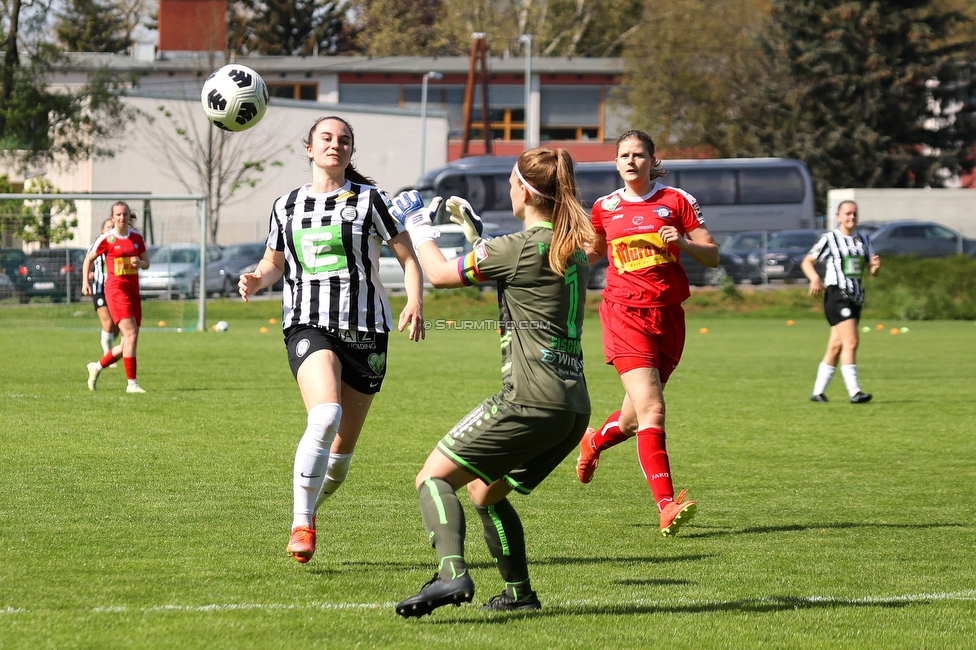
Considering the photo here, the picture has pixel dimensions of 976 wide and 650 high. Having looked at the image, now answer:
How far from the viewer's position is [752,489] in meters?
8.12

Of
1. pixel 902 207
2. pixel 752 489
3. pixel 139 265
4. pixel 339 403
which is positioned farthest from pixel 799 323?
pixel 339 403

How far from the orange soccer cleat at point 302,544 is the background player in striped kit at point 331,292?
8 cm

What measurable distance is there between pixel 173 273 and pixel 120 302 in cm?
1268

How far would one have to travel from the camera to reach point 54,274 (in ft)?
78.2

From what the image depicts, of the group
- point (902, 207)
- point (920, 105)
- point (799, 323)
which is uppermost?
point (920, 105)

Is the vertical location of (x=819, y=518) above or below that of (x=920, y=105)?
below

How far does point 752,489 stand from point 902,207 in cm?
3877

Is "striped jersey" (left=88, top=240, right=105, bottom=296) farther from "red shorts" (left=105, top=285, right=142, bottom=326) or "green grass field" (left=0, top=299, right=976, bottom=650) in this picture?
"green grass field" (left=0, top=299, right=976, bottom=650)

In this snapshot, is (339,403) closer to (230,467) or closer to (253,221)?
(230,467)

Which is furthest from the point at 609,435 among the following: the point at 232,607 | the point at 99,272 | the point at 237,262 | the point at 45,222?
the point at 237,262

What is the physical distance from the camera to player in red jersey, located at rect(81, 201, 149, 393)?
12.8m

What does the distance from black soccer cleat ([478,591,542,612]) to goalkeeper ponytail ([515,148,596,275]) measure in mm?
1288

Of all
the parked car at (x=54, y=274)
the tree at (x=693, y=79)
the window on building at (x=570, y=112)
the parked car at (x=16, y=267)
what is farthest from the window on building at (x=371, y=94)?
the parked car at (x=16, y=267)

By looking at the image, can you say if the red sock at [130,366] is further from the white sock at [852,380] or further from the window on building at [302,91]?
the window on building at [302,91]
